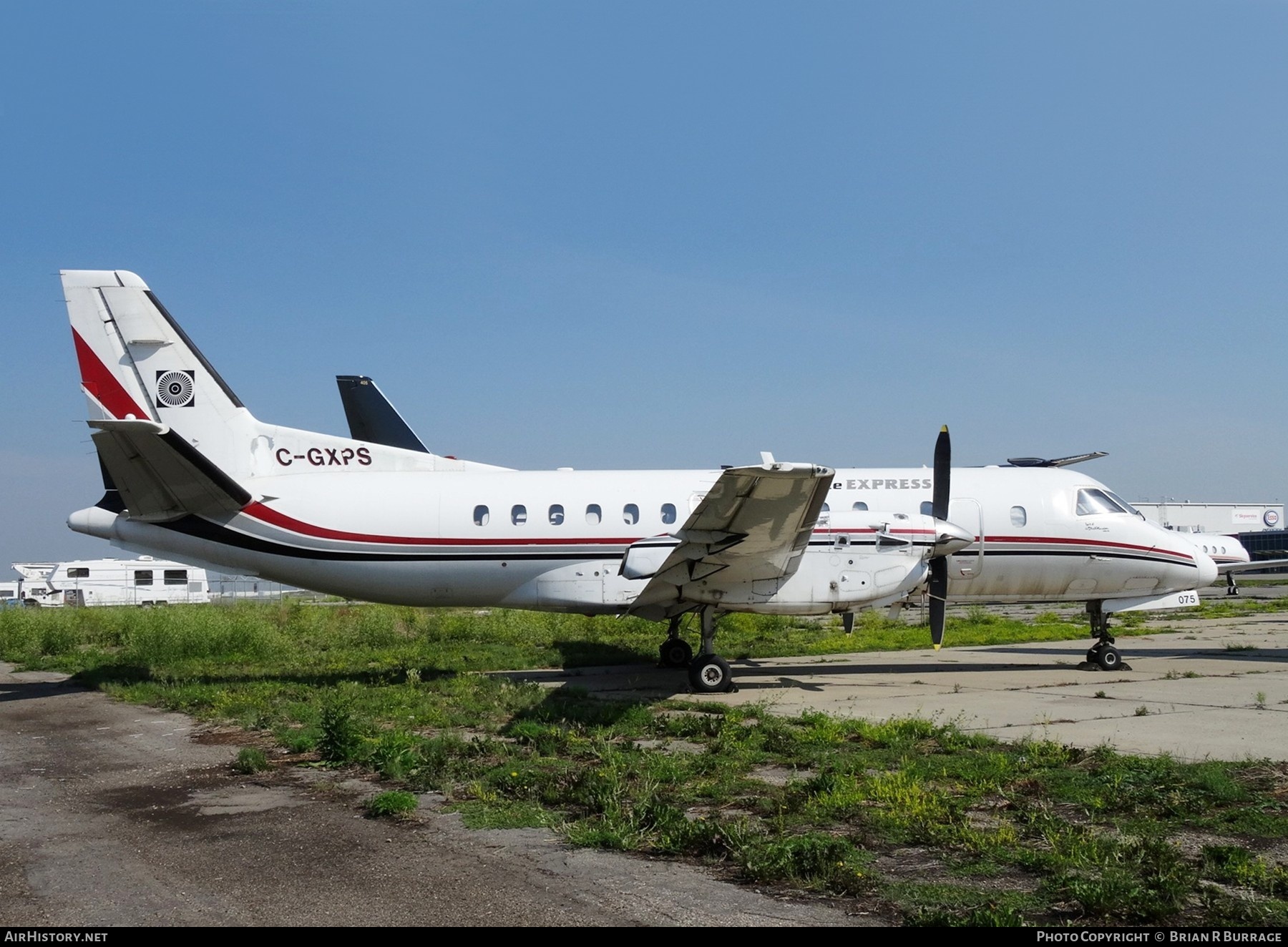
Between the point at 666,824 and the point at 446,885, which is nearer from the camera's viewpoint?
the point at 446,885

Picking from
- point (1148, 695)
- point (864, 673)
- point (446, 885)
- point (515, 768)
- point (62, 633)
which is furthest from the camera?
point (62, 633)

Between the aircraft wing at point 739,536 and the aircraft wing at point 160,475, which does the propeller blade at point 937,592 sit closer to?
the aircraft wing at point 739,536

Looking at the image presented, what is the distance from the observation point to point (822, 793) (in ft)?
25.8

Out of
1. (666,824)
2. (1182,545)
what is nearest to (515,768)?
(666,824)

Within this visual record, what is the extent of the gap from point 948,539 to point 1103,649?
4.10 m

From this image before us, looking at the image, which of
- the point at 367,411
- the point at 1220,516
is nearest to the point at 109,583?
the point at 367,411

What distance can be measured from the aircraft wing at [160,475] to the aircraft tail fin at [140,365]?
37.0 inches

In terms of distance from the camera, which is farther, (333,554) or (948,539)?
(333,554)

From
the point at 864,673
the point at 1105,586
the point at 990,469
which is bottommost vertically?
the point at 864,673

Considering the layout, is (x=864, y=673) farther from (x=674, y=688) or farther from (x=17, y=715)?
(x=17, y=715)

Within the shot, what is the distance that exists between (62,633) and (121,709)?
12.7 m

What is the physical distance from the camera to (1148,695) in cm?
1369

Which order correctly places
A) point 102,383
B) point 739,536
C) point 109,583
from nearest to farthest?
point 739,536, point 102,383, point 109,583

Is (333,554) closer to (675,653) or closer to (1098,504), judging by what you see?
(675,653)
